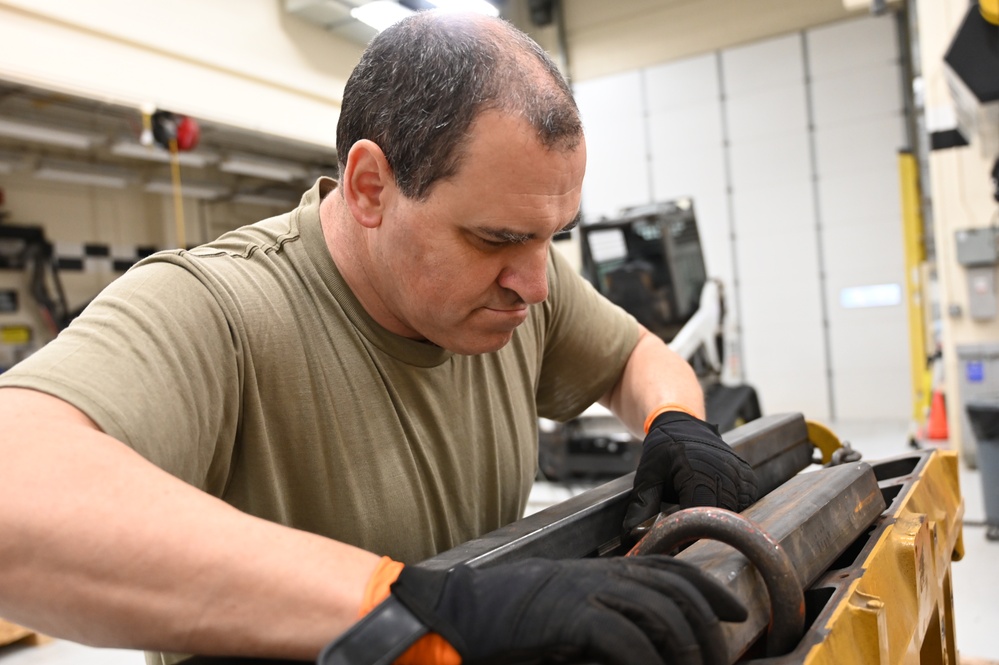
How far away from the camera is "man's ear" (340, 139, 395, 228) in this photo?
1.14 meters

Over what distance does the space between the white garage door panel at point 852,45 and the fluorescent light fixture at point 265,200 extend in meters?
7.60

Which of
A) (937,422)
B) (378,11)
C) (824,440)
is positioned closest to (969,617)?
(824,440)

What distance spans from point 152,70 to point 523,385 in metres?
4.59

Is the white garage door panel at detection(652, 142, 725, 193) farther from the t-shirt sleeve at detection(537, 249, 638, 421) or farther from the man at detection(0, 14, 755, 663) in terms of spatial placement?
the man at detection(0, 14, 755, 663)

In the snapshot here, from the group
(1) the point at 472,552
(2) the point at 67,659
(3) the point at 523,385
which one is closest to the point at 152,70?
(2) the point at 67,659

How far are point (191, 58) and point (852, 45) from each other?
25.8ft

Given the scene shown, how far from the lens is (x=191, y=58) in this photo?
5.33m

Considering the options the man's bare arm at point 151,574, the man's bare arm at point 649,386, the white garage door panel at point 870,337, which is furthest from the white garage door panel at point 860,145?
the man's bare arm at point 151,574

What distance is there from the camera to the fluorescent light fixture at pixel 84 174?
28.0 feet

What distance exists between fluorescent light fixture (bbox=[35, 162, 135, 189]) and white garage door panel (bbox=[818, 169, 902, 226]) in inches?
342

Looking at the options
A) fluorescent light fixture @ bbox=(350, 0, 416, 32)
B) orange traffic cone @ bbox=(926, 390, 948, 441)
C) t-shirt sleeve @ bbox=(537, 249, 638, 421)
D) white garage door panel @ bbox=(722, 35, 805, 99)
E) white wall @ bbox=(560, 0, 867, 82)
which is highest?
white wall @ bbox=(560, 0, 867, 82)

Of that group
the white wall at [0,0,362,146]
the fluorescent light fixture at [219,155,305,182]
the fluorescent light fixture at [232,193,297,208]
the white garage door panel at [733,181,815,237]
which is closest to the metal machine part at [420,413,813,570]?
the white wall at [0,0,362,146]

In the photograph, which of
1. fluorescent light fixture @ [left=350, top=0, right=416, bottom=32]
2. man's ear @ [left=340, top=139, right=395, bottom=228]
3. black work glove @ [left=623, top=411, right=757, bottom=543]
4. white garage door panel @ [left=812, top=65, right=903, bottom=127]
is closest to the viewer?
man's ear @ [left=340, top=139, right=395, bottom=228]

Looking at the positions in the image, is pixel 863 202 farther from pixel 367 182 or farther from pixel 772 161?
pixel 367 182
